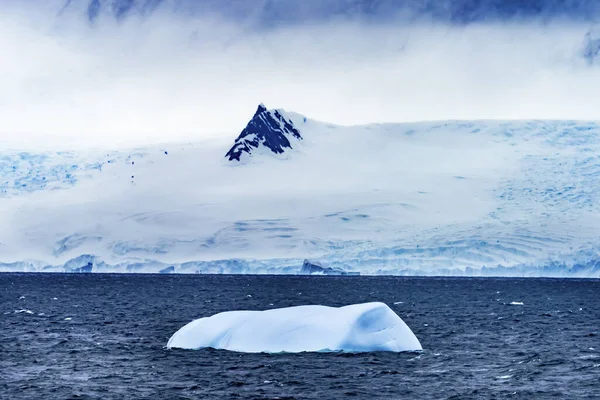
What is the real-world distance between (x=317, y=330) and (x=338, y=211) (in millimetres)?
128984

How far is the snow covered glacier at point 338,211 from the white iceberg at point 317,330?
8408cm

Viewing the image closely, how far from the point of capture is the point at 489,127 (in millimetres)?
184375

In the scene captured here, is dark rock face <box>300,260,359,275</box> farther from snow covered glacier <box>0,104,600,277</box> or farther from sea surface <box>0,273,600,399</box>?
sea surface <box>0,273,600,399</box>

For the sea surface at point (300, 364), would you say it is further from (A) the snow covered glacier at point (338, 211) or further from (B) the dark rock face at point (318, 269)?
(A) the snow covered glacier at point (338, 211)

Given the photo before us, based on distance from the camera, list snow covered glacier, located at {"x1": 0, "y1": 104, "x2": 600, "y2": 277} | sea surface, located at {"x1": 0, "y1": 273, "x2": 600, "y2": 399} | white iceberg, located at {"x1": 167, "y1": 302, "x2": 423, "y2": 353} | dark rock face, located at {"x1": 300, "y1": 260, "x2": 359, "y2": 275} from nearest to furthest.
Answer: sea surface, located at {"x1": 0, "y1": 273, "x2": 600, "y2": 399} → white iceberg, located at {"x1": 167, "y1": 302, "x2": 423, "y2": 353} → dark rock face, located at {"x1": 300, "y1": 260, "x2": 359, "y2": 275} → snow covered glacier, located at {"x1": 0, "y1": 104, "x2": 600, "y2": 277}

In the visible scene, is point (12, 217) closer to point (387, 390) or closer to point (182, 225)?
point (182, 225)

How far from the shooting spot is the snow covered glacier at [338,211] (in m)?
135

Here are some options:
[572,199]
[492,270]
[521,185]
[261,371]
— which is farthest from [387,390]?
[521,185]

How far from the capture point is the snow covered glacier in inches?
5300

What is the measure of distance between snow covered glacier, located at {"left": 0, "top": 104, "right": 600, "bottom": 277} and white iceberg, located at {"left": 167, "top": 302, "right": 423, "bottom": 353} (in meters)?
84.1

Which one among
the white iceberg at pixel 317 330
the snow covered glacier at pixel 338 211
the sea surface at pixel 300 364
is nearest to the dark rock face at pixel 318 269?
the snow covered glacier at pixel 338 211

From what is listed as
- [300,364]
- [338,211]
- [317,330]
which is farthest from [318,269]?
[300,364]

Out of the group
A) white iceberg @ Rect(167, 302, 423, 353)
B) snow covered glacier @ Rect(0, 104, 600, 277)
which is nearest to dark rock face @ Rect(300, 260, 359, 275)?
snow covered glacier @ Rect(0, 104, 600, 277)

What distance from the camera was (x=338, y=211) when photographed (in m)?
170
